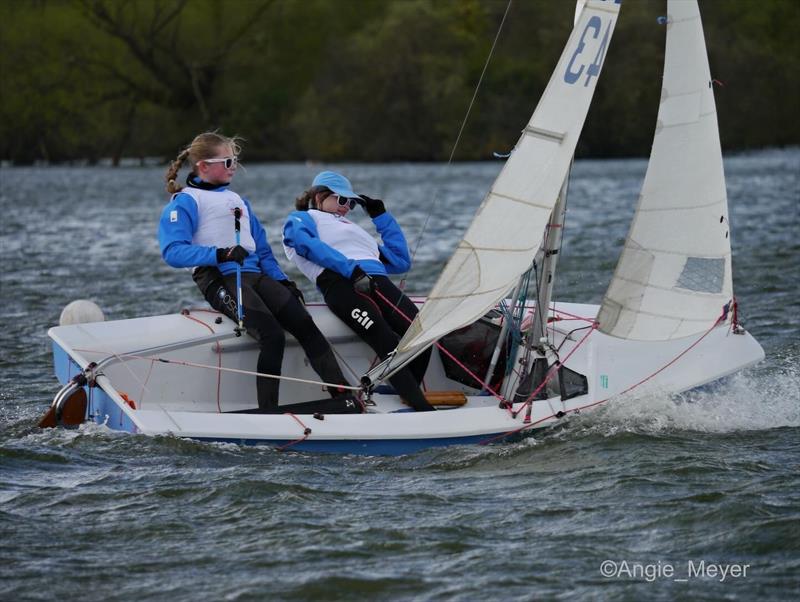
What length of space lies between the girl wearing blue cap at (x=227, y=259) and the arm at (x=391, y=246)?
0.58m

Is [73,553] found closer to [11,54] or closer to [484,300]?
[484,300]

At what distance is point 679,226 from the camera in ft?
21.0

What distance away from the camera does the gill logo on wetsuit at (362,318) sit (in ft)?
21.7

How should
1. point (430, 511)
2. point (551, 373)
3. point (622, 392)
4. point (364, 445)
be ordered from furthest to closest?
point (551, 373) → point (622, 392) → point (364, 445) → point (430, 511)

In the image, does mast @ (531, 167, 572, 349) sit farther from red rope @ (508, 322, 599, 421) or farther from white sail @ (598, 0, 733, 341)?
white sail @ (598, 0, 733, 341)

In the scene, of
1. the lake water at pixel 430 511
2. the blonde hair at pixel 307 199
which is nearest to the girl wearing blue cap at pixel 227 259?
the blonde hair at pixel 307 199

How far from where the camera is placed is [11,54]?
1953 inches

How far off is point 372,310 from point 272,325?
20.5 inches

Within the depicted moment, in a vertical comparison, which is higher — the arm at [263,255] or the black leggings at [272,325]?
the arm at [263,255]

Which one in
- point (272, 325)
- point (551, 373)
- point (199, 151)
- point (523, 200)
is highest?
point (199, 151)

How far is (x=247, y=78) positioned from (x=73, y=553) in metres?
51.0

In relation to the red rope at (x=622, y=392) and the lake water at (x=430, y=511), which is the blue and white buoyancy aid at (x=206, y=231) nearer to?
the lake water at (x=430, y=511)

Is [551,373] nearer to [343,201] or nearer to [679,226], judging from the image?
[679,226]

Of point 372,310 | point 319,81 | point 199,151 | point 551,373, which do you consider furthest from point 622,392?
point 319,81
